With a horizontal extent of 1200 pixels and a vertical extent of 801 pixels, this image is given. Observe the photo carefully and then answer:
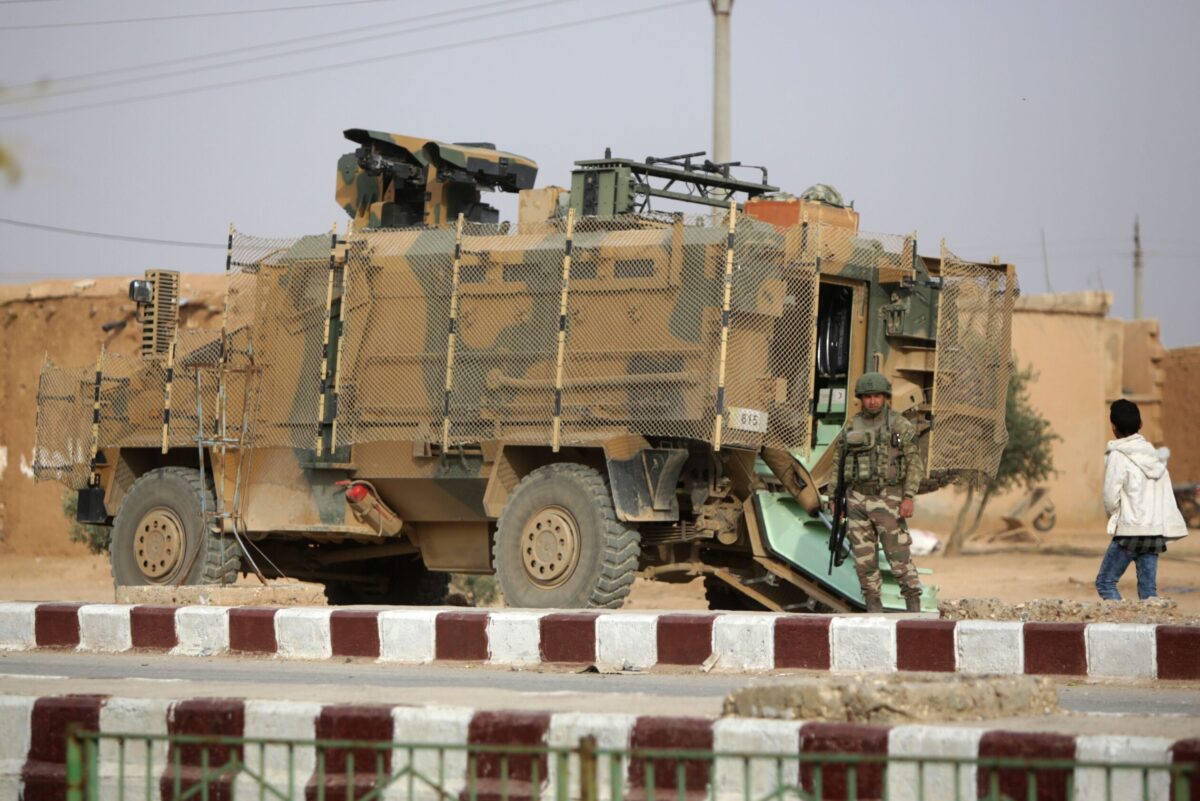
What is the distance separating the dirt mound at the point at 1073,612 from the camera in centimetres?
1096

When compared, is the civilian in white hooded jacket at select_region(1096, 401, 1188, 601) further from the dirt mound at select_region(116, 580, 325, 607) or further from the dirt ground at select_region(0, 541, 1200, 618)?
the dirt ground at select_region(0, 541, 1200, 618)

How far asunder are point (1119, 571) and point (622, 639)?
3.94m

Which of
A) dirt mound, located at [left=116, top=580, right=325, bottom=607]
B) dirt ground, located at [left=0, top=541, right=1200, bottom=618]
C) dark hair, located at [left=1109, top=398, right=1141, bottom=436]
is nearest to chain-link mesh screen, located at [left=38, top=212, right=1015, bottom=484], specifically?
dirt mound, located at [left=116, top=580, right=325, bottom=607]

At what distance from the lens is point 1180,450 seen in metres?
42.9

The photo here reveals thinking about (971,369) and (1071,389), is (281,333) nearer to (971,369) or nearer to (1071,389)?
(971,369)

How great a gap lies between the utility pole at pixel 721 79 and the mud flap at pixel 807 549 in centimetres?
1069

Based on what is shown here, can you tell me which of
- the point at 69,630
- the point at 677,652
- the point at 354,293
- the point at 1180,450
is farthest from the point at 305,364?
the point at 1180,450

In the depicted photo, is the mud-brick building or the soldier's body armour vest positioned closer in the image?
the soldier's body armour vest

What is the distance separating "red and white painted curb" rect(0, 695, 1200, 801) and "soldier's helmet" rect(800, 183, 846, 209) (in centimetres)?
890

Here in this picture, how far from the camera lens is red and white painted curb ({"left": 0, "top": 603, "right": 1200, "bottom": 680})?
10383 mm

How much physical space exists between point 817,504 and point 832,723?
740cm

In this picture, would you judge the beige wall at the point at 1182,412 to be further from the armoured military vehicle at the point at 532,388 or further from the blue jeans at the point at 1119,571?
the blue jeans at the point at 1119,571

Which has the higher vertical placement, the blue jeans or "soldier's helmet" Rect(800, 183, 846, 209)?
"soldier's helmet" Rect(800, 183, 846, 209)

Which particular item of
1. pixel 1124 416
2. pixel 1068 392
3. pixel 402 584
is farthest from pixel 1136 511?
pixel 1068 392
